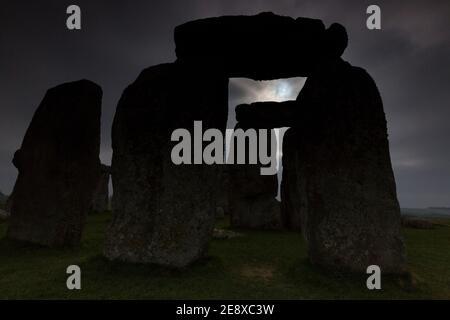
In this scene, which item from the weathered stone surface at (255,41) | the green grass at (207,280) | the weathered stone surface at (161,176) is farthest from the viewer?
the weathered stone surface at (255,41)

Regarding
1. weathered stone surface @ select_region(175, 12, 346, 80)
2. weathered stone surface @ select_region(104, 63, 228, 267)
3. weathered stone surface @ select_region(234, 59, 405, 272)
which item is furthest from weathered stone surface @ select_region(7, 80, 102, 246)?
weathered stone surface @ select_region(234, 59, 405, 272)

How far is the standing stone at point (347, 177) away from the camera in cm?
681

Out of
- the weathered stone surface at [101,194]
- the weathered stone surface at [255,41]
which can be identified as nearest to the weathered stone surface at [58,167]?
the weathered stone surface at [255,41]

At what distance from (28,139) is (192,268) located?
23.4 ft

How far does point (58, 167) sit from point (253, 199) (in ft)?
28.9

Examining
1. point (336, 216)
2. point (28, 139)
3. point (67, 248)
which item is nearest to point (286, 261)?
point (336, 216)

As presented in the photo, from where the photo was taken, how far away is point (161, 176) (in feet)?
24.6

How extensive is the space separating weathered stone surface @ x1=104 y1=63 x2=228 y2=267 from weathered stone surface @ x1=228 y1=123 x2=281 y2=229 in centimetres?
825

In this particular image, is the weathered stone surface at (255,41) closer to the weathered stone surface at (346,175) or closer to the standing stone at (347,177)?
the weathered stone surface at (346,175)

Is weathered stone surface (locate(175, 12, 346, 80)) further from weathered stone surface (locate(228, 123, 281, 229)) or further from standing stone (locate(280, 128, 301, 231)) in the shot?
weathered stone surface (locate(228, 123, 281, 229))

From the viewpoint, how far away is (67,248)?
32.3ft

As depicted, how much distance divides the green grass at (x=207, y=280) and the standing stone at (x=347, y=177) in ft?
1.58

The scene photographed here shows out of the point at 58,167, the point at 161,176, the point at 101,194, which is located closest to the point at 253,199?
the point at 58,167
